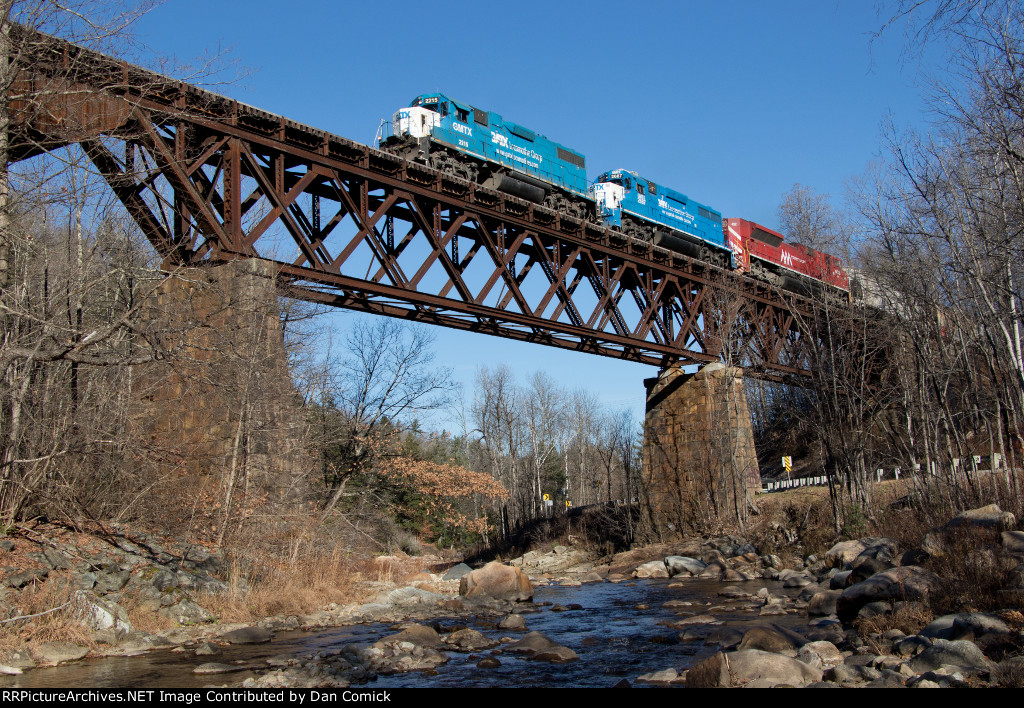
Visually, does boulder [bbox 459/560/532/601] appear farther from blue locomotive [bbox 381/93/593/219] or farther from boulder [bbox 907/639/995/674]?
blue locomotive [bbox 381/93/593/219]

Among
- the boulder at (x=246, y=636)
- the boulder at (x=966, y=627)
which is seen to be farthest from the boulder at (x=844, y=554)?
the boulder at (x=246, y=636)

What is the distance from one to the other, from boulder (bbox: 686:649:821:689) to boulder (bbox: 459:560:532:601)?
10.8m

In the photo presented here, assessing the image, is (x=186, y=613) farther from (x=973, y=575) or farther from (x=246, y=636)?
(x=973, y=575)

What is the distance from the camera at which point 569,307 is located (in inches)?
938

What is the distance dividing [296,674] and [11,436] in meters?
6.16

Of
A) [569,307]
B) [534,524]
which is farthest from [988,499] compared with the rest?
[534,524]

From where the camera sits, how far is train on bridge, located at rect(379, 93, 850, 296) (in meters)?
27.6

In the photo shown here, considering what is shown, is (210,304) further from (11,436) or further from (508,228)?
(508,228)

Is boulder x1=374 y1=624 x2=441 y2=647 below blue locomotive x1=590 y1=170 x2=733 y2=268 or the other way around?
below

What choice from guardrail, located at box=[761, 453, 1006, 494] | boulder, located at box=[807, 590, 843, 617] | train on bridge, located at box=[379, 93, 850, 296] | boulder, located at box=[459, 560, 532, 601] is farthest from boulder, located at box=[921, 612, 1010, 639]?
Result: train on bridge, located at box=[379, 93, 850, 296]

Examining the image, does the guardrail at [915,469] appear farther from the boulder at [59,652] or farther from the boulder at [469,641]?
the boulder at [59,652]

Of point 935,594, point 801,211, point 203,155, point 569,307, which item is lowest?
point 935,594

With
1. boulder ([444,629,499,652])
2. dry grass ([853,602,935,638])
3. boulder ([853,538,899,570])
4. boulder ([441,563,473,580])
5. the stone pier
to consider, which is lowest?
boulder ([441,563,473,580])

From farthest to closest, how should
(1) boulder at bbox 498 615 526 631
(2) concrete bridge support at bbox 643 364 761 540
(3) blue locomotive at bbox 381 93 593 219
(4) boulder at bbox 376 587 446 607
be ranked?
(2) concrete bridge support at bbox 643 364 761 540
(3) blue locomotive at bbox 381 93 593 219
(4) boulder at bbox 376 587 446 607
(1) boulder at bbox 498 615 526 631
